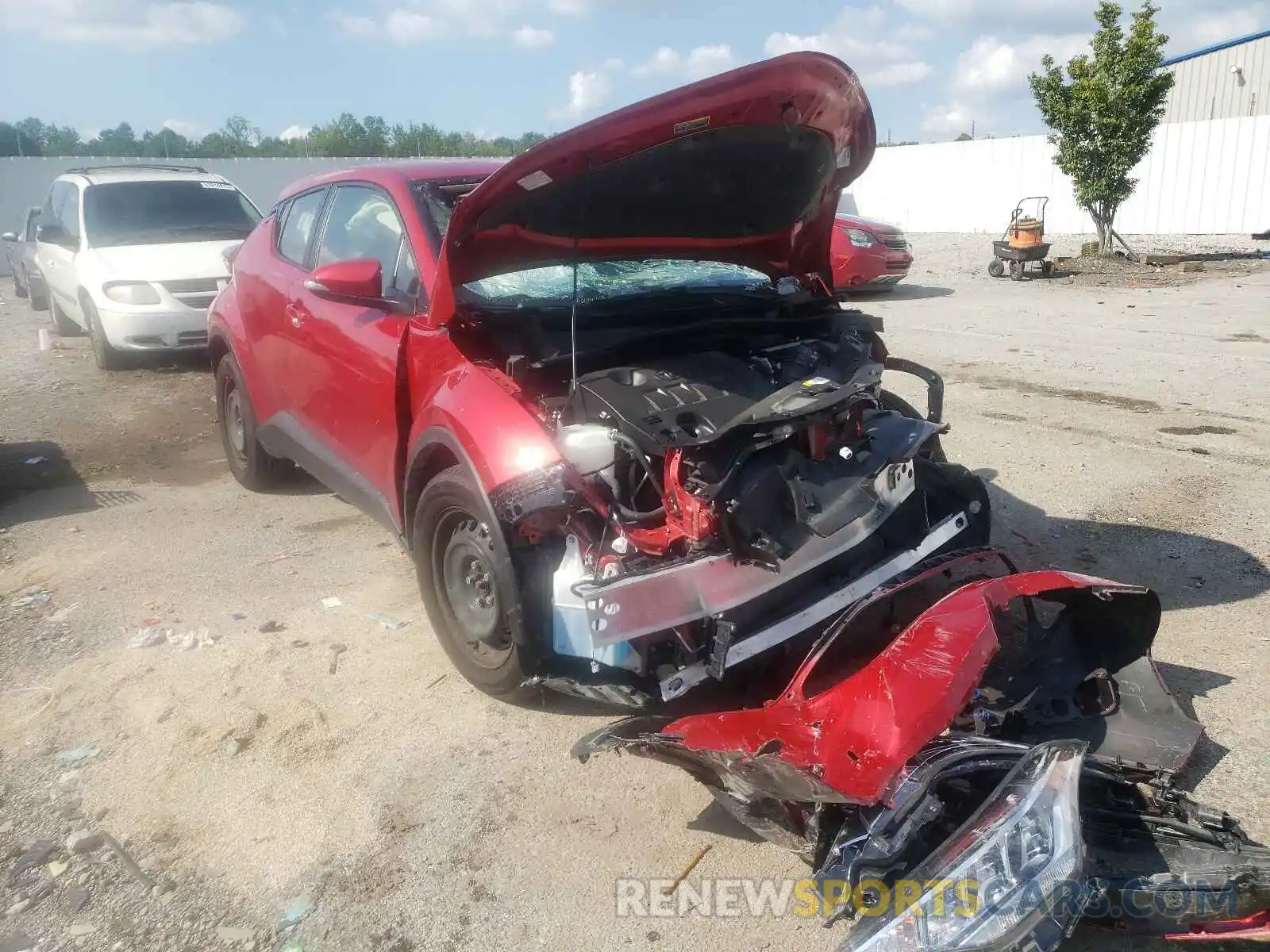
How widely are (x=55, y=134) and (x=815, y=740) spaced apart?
4138cm

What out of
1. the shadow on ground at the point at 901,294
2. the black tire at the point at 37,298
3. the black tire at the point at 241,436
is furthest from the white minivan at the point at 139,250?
the shadow on ground at the point at 901,294

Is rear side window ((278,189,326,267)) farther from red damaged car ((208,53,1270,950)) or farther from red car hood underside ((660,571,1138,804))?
red car hood underside ((660,571,1138,804))

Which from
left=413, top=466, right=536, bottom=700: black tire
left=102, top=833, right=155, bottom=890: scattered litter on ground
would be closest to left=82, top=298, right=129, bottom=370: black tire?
left=413, top=466, right=536, bottom=700: black tire

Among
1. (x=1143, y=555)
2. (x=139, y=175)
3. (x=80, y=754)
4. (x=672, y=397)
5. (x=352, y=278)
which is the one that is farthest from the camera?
(x=139, y=175)

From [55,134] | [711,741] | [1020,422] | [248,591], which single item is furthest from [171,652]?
[55,134]

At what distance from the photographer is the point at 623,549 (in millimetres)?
3096

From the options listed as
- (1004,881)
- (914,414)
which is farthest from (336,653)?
(1004,881)

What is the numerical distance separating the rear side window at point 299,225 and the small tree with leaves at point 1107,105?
1694 centimetres

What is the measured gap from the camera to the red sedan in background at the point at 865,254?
13461 millimetres

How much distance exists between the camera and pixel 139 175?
35.1 feet

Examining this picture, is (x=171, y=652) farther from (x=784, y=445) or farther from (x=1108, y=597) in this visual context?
(x=1108, y=597)

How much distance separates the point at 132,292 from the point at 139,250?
61cm

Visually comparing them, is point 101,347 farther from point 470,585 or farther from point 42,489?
point 470,585

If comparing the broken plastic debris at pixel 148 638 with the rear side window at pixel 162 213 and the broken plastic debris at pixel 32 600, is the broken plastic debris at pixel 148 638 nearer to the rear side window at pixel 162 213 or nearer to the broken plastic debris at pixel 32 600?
the broken plastic debris at pixel 32 600
